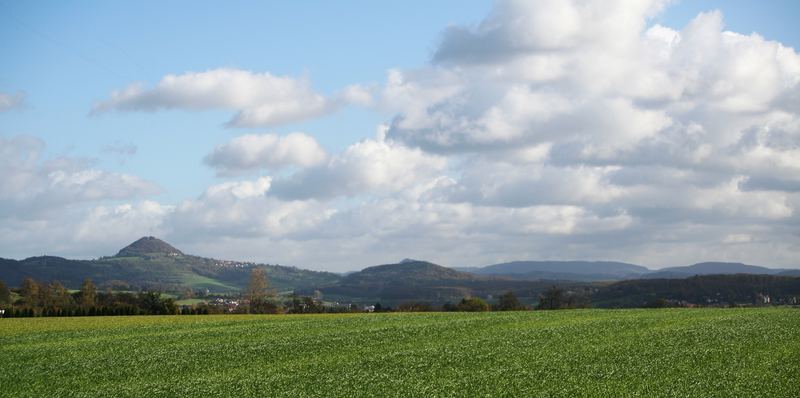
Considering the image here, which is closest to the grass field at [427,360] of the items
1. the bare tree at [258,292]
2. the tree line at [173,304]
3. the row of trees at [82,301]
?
the row of trees at [82,301]

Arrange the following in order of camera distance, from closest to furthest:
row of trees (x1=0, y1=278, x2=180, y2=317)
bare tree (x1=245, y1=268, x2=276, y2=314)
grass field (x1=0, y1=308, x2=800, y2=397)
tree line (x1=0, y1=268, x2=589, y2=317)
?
grass field (x1=0, y1=308, x2=800, y2=397) < row of trees (x1=0, y1=278, x2=180, y2=317) < tree line (x1=0, y1=268, x2=589, y2=317) < bare tree (x1=245, y1=268, x2=276, y2=314)

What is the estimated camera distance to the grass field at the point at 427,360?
106 feet

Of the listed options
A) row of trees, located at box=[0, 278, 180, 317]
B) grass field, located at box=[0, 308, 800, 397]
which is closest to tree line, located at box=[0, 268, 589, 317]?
row of trees, located at box=[0, 278, 180, 317]

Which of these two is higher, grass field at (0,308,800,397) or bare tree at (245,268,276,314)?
bare tree at (245,268,276,314)

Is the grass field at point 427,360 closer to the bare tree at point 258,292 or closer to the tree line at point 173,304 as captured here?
the tree line at point 173,304

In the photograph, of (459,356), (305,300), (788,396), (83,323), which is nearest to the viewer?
(788,396)

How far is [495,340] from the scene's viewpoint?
159 ft

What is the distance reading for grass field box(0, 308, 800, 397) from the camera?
32312mm

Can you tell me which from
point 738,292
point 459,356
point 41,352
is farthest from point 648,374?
point 738,292

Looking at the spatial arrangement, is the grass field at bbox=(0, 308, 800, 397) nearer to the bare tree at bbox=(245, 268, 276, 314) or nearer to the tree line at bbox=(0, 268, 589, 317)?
the tree line at bbox=(0, 268, 589, 317)

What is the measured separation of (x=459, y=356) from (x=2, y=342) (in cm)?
3726

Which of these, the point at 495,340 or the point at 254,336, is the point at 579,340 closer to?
the point at 495,340

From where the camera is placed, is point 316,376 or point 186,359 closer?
point 316,376

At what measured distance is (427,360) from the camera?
40062mm
